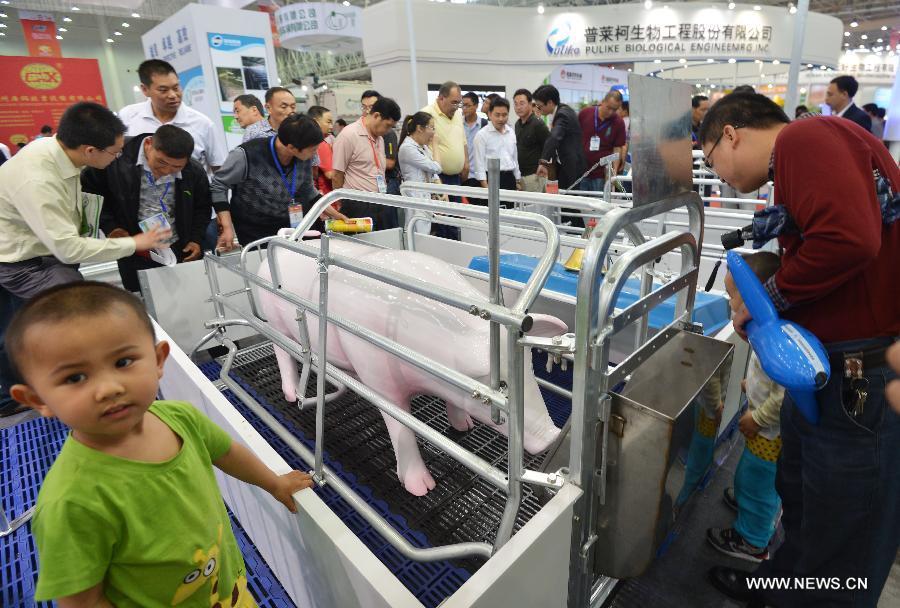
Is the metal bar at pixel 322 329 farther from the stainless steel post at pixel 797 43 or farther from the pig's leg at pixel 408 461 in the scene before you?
the stainless steel post at pixel 797 43

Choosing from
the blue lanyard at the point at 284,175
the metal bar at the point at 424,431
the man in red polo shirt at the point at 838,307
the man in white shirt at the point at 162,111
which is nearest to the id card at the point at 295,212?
the blue lanyard at the point at 284,175

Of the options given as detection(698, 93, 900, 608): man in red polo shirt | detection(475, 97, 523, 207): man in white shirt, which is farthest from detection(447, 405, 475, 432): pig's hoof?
detection(475, 97, 523, 207): man in white shirt

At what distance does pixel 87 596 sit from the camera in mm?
891

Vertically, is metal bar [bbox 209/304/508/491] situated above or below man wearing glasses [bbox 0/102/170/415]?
below

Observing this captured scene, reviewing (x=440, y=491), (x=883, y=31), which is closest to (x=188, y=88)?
(x=440, y=491)

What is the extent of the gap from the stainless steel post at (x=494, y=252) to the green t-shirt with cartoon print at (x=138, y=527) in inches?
29.7

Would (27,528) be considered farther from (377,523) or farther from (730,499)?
(730,499)

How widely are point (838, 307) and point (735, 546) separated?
1.17 m

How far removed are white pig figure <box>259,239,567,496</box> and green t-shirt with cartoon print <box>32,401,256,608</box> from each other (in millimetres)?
692

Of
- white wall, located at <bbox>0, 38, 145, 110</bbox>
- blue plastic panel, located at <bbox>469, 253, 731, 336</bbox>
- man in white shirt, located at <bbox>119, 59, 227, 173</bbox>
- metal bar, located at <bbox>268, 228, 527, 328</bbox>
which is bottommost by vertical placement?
blue plastic panel, located at <bbox>469, 253, 731, 336</bbox>

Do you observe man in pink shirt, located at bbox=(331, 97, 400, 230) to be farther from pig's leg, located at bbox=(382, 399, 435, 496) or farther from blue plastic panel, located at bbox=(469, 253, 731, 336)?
pig's leg, located at bbox=(382, 399, 435, 496)

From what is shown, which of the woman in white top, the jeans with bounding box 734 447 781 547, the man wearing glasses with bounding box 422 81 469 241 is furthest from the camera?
the man wearing glasses with bounding box 422 81 469 241

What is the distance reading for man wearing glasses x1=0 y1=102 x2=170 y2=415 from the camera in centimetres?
213

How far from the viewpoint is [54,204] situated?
216 cm
